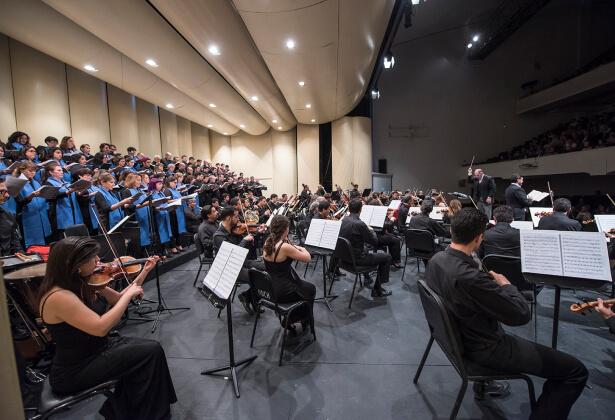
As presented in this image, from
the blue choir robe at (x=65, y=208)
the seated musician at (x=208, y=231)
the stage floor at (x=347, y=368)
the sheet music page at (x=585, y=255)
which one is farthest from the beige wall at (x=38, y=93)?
the sheet music page at (x=585, y=255)

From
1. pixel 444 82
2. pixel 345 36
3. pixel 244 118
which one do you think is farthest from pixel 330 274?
pixel 444 82

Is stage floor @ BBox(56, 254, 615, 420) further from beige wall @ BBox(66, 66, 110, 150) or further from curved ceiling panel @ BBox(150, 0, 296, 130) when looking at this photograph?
beige wall @ BBox(66, 66, 110, 150)

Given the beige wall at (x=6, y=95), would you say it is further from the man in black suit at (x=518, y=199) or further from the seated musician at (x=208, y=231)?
the man in black suit at (x=518, y=199)

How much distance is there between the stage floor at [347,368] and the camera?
221cm

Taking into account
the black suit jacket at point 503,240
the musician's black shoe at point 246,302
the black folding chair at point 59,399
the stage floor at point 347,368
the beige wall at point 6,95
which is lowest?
the stage floor at point 347,368

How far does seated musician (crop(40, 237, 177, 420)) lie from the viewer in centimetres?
172

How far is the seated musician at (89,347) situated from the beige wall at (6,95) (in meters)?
7.01

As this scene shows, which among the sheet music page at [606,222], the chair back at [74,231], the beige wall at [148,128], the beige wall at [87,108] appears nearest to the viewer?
the chair back at [74,231]

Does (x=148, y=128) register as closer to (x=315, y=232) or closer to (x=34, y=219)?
(x=34, y=219)

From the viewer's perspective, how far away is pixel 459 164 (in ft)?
50.6

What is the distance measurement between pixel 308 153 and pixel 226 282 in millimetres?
13700

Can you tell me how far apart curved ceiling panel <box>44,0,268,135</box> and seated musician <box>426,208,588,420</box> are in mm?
5788

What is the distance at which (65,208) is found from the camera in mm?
4695

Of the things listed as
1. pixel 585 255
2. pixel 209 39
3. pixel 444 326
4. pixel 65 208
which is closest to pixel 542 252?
pixel 585 255
